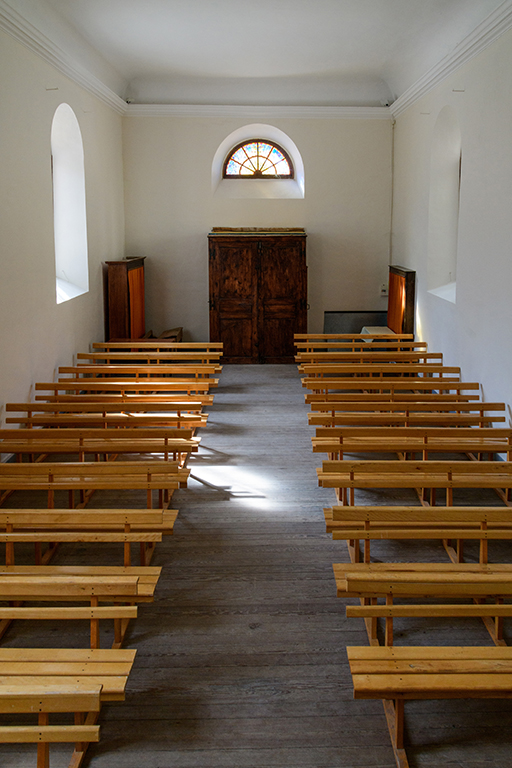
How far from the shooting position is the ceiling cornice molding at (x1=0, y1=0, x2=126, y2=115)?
6.34 meters

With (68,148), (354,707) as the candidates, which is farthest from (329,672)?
(68,148)

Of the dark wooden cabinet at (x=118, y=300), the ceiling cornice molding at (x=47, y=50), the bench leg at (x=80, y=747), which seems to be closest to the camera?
the bench leg at (x=80, y=747)

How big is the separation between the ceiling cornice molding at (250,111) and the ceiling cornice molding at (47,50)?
51.5 inches

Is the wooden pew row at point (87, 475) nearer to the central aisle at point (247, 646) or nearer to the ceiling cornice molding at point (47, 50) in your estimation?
the central aisle at point (247, 646)

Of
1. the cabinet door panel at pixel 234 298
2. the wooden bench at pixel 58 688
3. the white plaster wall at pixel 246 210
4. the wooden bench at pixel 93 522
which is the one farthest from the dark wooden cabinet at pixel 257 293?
the wooden bench at pixel 58 688

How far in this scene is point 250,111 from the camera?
11.6m

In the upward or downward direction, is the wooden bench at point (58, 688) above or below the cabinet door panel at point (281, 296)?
below

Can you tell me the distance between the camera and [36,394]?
7348 mm

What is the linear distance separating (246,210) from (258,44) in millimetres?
3218

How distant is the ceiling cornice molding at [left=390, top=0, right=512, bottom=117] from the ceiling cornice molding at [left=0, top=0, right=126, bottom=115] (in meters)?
4.45

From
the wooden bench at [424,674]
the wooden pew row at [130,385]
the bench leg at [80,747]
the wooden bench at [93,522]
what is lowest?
the bench leg at [80,747]

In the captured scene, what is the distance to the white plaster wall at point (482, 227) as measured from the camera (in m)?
6.52

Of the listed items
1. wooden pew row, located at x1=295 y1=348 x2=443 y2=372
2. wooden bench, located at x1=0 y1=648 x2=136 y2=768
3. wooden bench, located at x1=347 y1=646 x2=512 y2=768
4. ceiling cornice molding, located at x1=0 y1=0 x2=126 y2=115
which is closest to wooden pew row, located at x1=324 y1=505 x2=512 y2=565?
wooden bench, located at x1=347 y1=646 x2=512 y2=768

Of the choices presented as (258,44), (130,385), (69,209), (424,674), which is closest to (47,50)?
(69,209)
